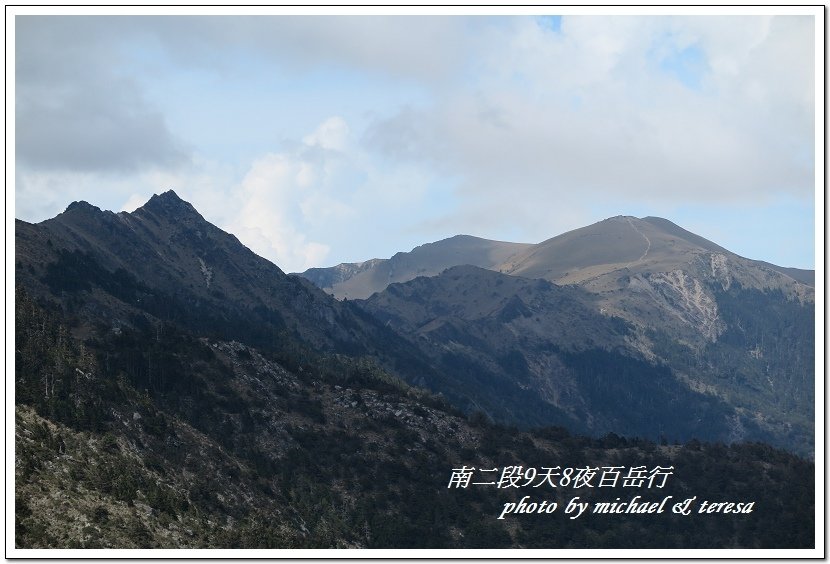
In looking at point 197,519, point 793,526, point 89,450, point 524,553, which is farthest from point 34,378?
point 793,526

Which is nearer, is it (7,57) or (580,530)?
(7,57)

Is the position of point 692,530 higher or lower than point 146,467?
lower

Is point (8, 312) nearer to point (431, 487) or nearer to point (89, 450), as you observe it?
point (89, 450)

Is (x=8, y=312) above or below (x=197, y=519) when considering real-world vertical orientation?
above

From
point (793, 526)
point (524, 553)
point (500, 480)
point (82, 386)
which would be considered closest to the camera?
point (524, 553)

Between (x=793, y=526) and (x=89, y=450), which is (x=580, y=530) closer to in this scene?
(x=793, y=526)

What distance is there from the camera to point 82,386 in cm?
14488

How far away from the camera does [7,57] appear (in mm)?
88250

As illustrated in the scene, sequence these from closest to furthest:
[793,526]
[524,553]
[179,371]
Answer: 1. [524,553]
2. [793,526]
3. [179,371]

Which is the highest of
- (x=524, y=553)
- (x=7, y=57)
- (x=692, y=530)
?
(x=7, y=57)

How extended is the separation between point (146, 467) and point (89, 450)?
10.8 m

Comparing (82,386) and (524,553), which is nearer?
(524,553)

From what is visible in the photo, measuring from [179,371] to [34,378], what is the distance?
5794 cm

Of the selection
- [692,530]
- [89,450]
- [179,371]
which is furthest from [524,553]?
[179,371]
